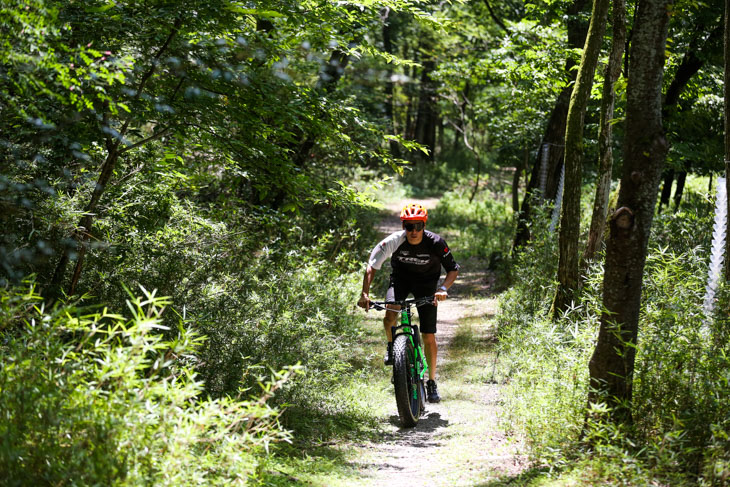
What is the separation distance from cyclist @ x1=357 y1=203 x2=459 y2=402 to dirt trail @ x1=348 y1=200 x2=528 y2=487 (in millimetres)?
736

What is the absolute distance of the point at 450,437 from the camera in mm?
6152

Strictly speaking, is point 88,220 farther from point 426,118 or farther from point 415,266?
point 426,118

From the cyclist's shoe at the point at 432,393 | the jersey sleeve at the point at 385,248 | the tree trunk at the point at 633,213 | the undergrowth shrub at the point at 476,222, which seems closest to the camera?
the tree trunk at the point at 633,213

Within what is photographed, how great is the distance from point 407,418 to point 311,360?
114 cm

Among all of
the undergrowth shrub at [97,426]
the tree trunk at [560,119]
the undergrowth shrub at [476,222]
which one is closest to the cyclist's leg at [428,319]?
the undergrowth shrub at [97,426]

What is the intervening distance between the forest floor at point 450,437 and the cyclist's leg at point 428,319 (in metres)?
0.65

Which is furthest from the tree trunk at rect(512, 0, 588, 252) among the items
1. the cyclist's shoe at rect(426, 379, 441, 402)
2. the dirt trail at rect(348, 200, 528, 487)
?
the cyclist's shoe at rect(426, 379, 441, 402)

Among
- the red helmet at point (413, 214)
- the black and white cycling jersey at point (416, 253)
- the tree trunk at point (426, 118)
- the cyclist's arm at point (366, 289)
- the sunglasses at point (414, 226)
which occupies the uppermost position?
the tree trunk at point (426, 118)

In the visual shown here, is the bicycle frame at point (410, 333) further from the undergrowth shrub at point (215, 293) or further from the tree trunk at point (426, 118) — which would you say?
the tree trunk at point (426, 118)

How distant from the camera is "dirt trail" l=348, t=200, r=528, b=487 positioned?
4.96 meters

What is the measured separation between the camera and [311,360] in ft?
21.2

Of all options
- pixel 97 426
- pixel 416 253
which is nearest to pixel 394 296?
pixel 416 253

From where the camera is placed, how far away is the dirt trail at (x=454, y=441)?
496 cm

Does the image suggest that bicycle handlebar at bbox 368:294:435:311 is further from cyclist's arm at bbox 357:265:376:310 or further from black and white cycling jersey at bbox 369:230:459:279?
black and white cycling jersey at bbox 369:230:459:279
